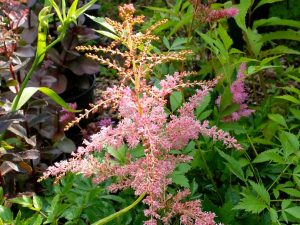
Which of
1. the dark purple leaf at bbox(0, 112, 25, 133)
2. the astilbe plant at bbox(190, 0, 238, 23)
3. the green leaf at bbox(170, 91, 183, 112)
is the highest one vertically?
the astilbe plant at bbox(190, 0, 238, 23)

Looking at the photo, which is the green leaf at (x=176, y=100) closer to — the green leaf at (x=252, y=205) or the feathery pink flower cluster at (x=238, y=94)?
the feathery pink flower cluster at (x=238, y=94)

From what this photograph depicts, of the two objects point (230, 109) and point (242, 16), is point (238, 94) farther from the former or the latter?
point (242, 16)

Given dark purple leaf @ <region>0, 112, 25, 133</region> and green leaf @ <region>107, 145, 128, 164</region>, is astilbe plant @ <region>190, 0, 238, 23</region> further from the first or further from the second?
dark purple leaf @ <region>0, 112, 25, 133</region>

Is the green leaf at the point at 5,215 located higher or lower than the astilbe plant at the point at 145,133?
lower

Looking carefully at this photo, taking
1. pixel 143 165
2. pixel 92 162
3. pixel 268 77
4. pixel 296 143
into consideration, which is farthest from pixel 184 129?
A: pixel 268 77

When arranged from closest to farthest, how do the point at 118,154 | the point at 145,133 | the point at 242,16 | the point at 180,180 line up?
the point at 145,133, the point at 180,180, the point at 118,154, the point at 242,16

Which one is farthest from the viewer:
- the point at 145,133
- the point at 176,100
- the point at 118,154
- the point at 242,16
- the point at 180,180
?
the point at 242,16

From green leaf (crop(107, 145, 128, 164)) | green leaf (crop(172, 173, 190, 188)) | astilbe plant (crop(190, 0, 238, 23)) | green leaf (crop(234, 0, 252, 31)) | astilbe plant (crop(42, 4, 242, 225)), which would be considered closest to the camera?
astilbe plant (crop(42, 4, 242, 225))

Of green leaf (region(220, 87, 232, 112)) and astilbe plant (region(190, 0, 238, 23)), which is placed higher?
astilbe plant (region(190, 0, 238, 23))

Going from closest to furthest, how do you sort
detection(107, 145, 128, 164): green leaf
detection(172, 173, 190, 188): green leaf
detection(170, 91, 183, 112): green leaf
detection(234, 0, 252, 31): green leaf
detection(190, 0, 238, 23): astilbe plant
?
detection(172, 173, 190, 188): green leaf, detection(107, 145, 128, 164): green leaf, detection(170, 91, 183, 112): green leaf, detection(190, 0, 238, 23): astilbe plant, detection(234, 0, 252, 31): green leaf

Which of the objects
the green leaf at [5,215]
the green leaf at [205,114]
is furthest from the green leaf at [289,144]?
the green leaf at [5,215]

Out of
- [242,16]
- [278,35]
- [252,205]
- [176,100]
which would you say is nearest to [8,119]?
[176,100]

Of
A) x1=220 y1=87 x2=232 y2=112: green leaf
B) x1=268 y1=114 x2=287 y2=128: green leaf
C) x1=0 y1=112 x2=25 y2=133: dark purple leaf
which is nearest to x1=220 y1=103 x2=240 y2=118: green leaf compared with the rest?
x1=220 y1=87 x2=232 y2=112: green leaf

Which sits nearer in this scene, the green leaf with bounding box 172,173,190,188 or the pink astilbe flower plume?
the green leaf with bounding box 172,173,190,188
